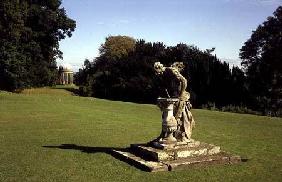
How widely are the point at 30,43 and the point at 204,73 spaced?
19560 mm

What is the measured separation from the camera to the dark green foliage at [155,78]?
4312 cm

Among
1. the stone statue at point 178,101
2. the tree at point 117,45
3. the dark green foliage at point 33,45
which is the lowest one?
the stone statue at point 178,101

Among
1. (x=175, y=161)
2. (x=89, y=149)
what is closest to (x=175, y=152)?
(x=175, y=161)

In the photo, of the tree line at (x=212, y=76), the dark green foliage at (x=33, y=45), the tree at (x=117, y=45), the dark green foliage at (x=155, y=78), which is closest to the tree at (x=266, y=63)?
the tree line at (x=212, y=76)

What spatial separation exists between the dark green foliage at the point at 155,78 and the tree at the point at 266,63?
209 cm

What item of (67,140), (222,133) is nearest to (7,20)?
(67,140)

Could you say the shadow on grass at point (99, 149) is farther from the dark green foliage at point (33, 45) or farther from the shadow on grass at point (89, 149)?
the dark green foliage at point (33, 45)

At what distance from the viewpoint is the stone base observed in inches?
460

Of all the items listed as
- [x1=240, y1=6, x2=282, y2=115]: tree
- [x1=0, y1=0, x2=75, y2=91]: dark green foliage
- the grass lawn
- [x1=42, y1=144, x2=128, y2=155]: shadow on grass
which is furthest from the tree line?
[x1=42, y1=144, x2=128, y2=155]: shadow on grass

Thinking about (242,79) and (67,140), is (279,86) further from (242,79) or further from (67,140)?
(67,140)

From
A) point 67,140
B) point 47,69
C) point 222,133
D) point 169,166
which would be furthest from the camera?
point 47,69

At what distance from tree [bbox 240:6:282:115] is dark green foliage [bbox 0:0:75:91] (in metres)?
21.9

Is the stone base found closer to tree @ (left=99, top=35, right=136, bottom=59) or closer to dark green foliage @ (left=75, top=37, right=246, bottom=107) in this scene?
dark green foliage @ (left=75, top=37, right=246, bottom=107)

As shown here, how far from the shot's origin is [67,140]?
17.1 meters
